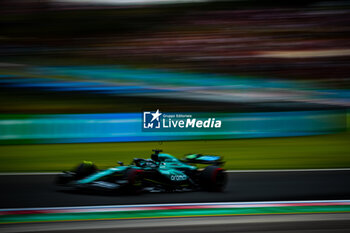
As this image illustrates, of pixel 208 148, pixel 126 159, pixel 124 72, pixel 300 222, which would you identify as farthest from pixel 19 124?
pixel 124 72

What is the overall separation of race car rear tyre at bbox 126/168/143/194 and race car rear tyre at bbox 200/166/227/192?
897 mm

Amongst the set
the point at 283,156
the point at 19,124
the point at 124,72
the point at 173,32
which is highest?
the point at 173,32

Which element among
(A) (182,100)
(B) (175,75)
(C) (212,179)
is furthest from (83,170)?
(B) (175,75)

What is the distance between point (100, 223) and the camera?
4.47m

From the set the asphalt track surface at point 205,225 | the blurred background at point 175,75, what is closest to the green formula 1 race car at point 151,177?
the asphalt track surface at point 205,225

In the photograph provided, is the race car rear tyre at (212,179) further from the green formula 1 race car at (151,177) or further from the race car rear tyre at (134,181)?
the race car rear tyre at (134,181)

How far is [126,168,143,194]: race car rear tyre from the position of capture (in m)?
5.43

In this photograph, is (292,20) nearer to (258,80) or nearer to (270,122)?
(258,80)

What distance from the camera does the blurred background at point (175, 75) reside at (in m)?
10.0

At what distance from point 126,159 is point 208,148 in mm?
2209

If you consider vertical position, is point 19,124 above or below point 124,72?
below

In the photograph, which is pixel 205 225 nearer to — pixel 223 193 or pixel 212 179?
pixel 212 179

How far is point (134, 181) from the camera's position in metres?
5.53

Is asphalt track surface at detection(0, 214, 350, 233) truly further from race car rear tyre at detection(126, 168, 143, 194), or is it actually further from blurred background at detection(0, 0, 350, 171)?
blurred background at detection(0, 0, 350, 171)
